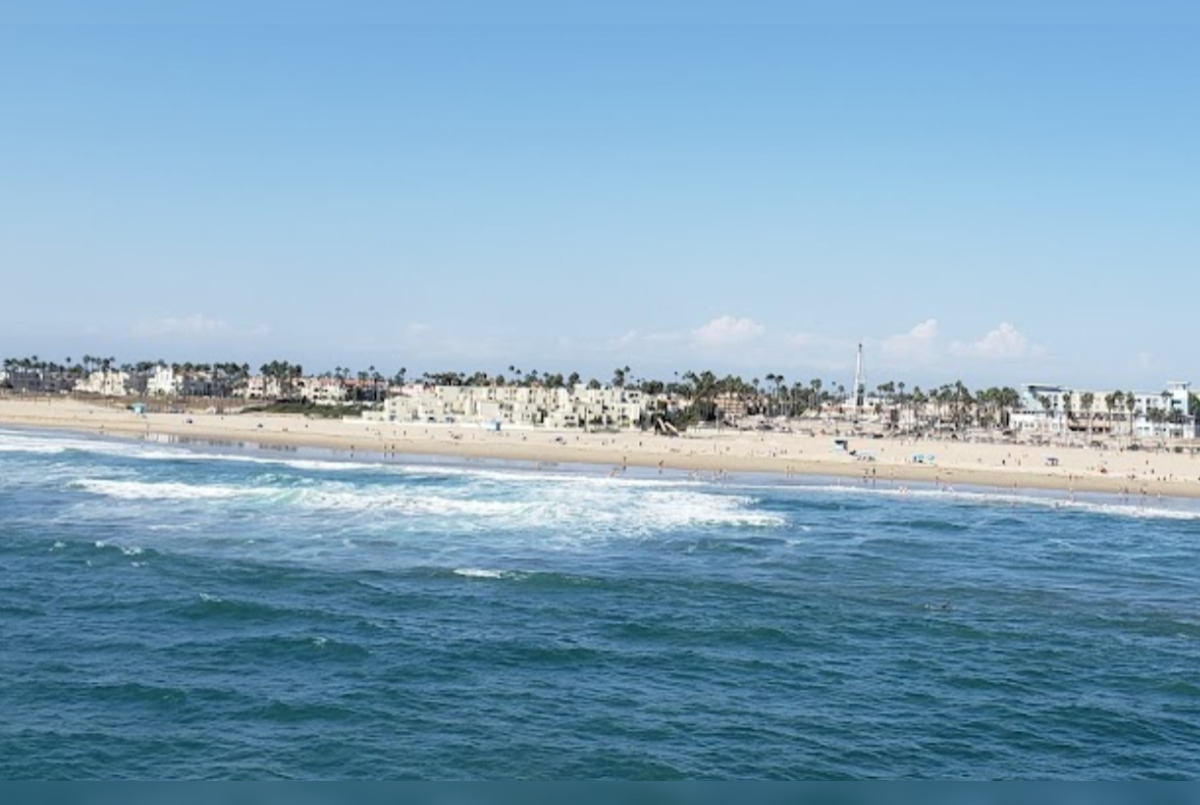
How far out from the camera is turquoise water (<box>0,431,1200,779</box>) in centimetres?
1587

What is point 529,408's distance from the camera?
132500 millimetres

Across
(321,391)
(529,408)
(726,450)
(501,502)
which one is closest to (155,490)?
(501,502)

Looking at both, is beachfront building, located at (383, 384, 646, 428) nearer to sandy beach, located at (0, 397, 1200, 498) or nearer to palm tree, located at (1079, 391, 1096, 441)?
sandy beach, located at (0, 397, 1200, 498)

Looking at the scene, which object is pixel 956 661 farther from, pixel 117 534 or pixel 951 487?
pixel 951 487

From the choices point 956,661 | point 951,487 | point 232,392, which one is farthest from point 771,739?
point 232,392

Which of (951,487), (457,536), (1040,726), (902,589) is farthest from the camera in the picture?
(951,487)

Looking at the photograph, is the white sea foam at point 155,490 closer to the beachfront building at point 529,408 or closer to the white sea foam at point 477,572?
the white sea foam at point 477,572

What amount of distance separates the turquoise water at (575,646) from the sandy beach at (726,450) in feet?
97.3

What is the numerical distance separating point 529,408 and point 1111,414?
263 feet

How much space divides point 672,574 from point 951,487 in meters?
39.8

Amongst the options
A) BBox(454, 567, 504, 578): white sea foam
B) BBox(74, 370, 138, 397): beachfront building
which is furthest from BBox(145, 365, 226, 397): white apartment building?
BBox(454, 567, 504, 578): white sea foam

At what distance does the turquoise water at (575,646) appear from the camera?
15.9 m

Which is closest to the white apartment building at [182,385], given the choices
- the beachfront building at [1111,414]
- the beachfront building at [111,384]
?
the beachfront building at [111,384]

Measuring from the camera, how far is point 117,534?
33.3m
